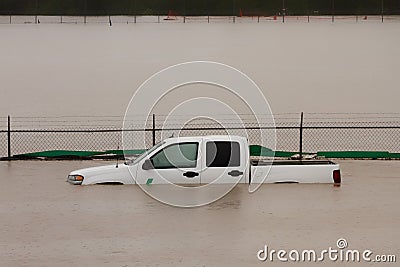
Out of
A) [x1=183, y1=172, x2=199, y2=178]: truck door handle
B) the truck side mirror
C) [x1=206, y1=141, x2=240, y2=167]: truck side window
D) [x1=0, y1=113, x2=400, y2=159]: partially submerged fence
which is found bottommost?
[x1=0, y1=113, x2=400, y2=159]: partially submerged fence

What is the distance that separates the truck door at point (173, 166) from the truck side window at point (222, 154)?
0.73ft

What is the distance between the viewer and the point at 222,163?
15.0 metres

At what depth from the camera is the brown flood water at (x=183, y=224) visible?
10.2 metres

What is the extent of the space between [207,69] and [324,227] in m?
35.1

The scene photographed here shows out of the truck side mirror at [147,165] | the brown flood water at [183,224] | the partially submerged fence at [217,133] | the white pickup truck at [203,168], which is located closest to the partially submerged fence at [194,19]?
the partially submerged fence at [217,133]

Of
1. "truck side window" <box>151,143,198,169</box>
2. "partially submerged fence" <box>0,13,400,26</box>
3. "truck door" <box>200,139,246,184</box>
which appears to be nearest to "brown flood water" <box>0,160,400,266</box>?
"truck door" <box>200,139,246,184</box>

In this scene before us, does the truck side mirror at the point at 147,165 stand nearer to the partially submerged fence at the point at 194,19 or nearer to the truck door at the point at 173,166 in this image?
the truck door at the point at 173,166

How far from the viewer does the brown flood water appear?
1019 cm

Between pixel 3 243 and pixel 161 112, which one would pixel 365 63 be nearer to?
pixel 161 112

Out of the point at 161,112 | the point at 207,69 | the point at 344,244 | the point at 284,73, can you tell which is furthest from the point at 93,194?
the point at 284,73

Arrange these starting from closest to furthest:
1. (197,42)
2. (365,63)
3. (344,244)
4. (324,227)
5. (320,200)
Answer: (344,244) → (324,227) → (320,200) → (365,63) → (197,42)

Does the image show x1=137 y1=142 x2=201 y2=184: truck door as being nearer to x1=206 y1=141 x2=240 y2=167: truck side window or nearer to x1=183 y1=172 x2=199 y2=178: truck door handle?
x1=183 y1=172 x2=199 y2=178: truck door handle

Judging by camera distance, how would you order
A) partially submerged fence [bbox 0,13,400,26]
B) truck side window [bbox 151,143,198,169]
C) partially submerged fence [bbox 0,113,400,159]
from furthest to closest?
partially submerged fence [bbox 0,13,400,26]
partially submerged fence [bbox 0,113,400,159]
truck side window [bbox 151,143,198,169]

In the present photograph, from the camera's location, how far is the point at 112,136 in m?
25.4
